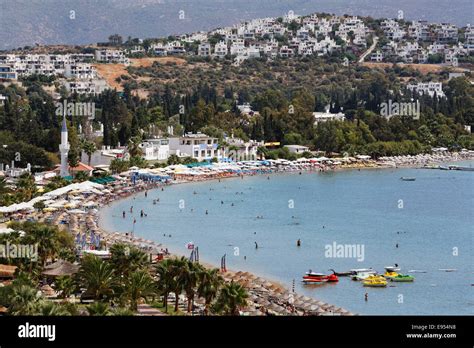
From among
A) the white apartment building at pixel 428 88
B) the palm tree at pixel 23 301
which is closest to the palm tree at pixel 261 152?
the white apartment building at pixel 428 88

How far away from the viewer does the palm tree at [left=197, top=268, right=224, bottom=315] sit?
14031mm

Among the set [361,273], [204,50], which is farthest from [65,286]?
[204,50]

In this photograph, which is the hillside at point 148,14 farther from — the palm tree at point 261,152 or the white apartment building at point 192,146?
the white apartment building at point 192,146

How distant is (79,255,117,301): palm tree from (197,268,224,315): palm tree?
3.78ft

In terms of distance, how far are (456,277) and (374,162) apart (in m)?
35.1

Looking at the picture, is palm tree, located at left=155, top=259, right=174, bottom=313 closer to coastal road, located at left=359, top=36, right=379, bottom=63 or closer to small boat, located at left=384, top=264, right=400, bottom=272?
small boat, located at left=384, top=264, right=400, bottom=272

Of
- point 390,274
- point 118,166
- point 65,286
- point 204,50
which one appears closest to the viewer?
point 65,286

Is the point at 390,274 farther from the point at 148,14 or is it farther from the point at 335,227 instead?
the point at 148,14

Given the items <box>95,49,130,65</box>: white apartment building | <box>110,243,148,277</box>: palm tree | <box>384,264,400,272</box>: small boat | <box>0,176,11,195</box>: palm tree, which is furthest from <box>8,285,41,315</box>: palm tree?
<box>95,49,130,65</box>: white apartment building

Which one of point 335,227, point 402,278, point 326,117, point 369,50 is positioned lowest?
point 335,227

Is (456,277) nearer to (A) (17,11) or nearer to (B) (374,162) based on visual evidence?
(B) (374,162)

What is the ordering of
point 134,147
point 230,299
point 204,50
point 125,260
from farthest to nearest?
point 204,50 → point 134,147 → point 125,260 → point 230,299

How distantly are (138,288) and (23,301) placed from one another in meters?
3.89

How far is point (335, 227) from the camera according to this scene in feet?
109
